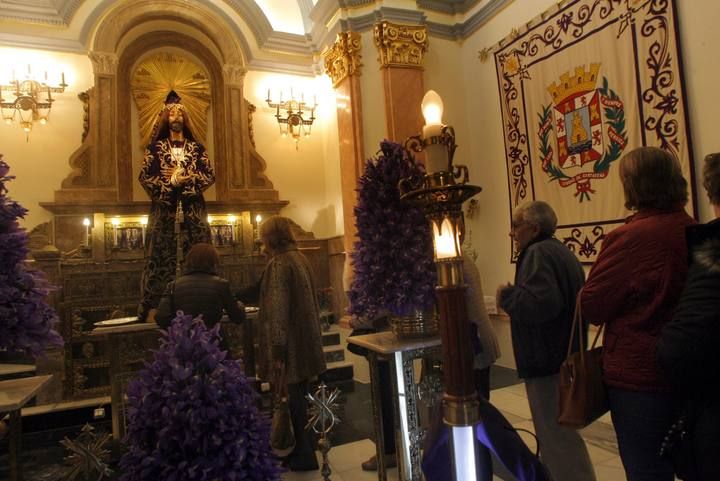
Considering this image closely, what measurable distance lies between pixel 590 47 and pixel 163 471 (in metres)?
5.20

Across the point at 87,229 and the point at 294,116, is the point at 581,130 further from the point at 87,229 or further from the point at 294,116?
the point at 87,229

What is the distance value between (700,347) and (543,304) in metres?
0.82

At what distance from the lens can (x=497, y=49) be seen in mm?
6043

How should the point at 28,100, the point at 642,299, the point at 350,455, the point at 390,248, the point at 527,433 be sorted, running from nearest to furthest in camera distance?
the point at 642,299
the point at 390,248
the point at 350,455
the point at 527,433
the point at 28,100

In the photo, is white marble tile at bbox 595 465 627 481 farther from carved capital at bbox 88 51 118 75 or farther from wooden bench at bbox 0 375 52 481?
carved capital at bbox 88 51 118 75

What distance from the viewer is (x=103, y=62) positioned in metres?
6.46

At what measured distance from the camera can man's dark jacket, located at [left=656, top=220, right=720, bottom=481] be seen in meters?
1.35

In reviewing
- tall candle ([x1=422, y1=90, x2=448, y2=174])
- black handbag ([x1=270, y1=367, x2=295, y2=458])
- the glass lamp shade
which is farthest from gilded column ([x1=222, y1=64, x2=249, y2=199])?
the glass lamp shade

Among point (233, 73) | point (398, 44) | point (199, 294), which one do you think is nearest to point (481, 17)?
point (398, 44)

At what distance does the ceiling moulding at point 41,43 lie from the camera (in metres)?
6.06

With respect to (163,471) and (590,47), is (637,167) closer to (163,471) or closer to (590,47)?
(163,471)

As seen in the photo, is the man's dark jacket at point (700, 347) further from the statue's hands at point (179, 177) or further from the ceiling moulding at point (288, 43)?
the ceiling moulding at point (288, 43)

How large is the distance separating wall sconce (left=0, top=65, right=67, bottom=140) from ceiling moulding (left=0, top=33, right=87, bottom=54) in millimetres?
369

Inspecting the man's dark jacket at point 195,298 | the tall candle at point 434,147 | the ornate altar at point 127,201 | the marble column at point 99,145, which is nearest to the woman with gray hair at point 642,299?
the tall candle at point 434,147
